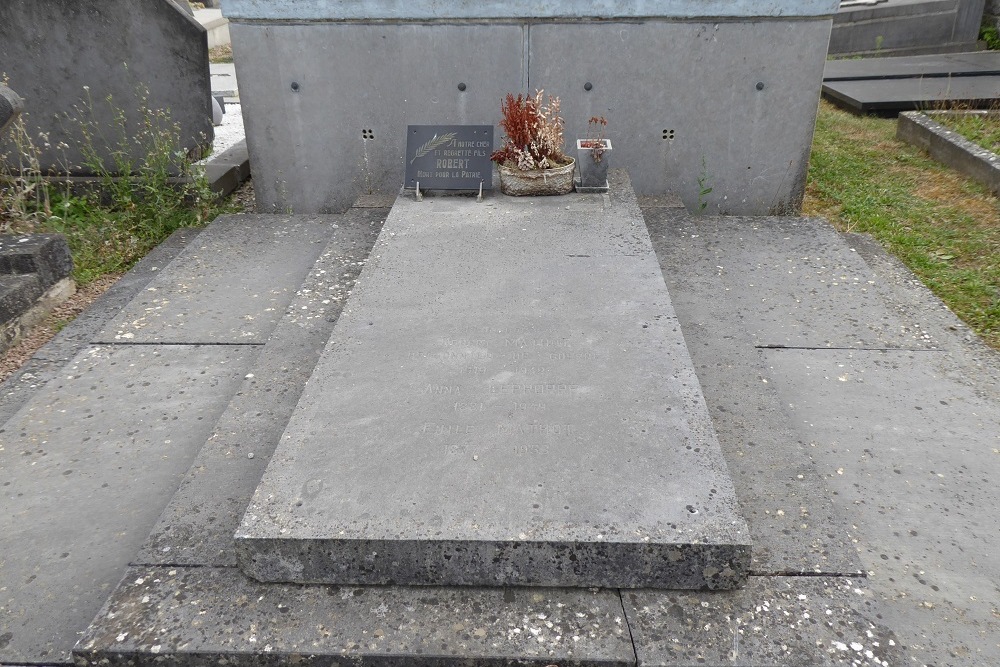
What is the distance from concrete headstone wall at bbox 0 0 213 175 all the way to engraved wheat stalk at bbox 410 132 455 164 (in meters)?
2.24

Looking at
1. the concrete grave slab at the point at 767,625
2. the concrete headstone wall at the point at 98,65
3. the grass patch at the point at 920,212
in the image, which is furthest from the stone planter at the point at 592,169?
the concrete headstone wall at the point at 98,65

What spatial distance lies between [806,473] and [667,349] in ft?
2.18

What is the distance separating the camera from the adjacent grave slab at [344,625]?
195 centimetres

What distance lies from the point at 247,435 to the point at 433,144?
7.89ft

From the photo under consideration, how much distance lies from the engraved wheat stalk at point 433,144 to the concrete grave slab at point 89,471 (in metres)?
1.66

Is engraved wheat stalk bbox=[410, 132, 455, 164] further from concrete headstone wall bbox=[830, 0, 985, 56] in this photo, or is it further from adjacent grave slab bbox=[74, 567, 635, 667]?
concrete headstone wall bbox=[830, 0, 985, 56]

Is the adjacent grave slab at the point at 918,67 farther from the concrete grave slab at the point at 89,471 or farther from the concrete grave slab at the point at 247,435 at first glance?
the concrete grave slab at the point at 89,471

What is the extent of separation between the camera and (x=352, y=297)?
3.31m

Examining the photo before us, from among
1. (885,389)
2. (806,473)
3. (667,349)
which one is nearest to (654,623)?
(806,473)

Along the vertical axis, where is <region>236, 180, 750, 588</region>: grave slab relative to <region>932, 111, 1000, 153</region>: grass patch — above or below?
below

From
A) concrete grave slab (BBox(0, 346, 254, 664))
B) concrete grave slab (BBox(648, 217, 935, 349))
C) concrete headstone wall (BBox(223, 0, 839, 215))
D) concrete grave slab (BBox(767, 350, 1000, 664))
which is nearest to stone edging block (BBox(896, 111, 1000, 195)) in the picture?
concrete headstone wall (BBox(223, 0, 839, 215))

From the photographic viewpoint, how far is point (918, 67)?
10.2 metres

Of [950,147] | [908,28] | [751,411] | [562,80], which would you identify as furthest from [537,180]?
[908,28]

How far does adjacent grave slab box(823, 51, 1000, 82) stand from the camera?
31.1 ft
